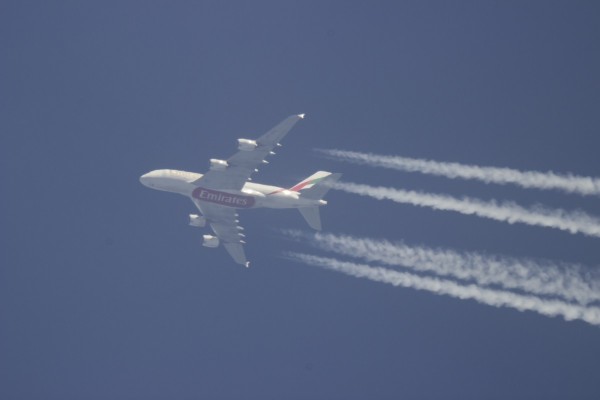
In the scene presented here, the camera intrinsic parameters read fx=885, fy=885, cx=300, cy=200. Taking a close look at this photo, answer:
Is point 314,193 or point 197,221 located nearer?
point 314,193

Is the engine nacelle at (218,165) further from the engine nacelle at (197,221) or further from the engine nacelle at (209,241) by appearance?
the engine nacelle at (209,241)

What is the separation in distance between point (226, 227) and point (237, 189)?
604 centimetres

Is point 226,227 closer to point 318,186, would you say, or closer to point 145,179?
point 145,179

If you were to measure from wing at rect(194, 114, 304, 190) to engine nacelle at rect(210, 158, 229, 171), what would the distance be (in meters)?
0.31

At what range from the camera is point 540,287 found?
245 ft

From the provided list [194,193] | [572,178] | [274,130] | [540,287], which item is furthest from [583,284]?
[194,193]

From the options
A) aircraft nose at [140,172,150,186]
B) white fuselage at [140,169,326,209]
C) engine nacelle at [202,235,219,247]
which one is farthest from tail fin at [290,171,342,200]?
aircraft nose at [140,172,150,186]

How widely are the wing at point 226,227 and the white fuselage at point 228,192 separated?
1.71 meters

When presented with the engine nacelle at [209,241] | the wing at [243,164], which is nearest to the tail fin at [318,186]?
the wing at [243,164]

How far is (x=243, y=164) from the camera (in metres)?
81.1

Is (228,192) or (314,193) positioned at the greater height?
(228,192)

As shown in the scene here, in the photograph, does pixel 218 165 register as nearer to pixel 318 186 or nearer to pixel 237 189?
pixel 237 189

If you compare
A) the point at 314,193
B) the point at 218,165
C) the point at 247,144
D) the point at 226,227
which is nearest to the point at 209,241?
the point at 226,227

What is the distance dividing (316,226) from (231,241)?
10591 millimetres
